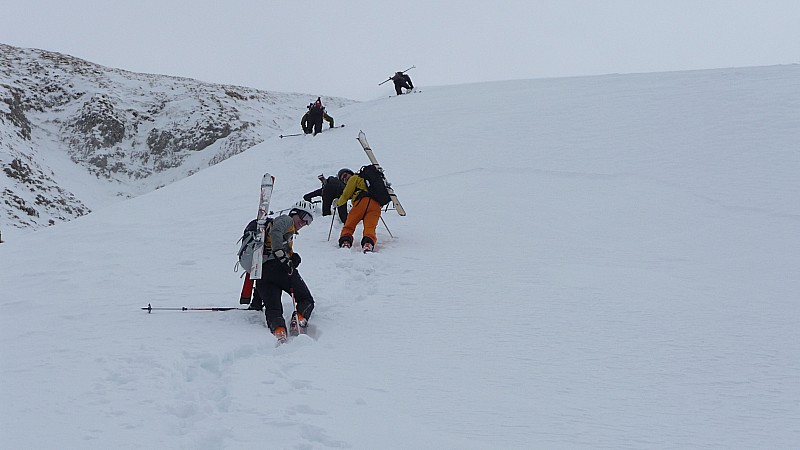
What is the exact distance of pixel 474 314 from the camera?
19.2 feet

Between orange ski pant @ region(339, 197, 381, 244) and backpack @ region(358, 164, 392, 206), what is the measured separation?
88 mm

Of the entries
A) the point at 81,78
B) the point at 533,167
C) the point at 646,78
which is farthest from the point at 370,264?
the point at 81,78

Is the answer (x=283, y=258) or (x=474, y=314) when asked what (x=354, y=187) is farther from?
(x=474, y=314)

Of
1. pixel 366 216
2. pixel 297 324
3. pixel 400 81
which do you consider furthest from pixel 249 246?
pixel 400 81

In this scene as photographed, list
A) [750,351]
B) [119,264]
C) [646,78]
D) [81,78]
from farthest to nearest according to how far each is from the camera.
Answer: [81,78], [646,78], [119,264], [750,351]

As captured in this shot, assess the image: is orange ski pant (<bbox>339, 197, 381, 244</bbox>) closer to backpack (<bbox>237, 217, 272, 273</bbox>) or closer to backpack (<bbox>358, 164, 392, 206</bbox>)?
backpack (<bbox>358, 164, 392, 206</bbox>)

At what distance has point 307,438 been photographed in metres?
3.51

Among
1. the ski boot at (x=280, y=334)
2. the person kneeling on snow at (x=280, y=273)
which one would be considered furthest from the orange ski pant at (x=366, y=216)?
the ski boot at (x=280, y=334)

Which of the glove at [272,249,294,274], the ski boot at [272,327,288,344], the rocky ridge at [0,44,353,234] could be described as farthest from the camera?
the rocky ridge at [0,44,353,234]

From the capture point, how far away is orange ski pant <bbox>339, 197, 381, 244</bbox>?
8.58 metres

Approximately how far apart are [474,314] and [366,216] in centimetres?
327

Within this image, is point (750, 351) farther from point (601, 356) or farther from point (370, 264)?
point (370, 264)

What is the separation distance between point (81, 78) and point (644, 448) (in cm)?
3713

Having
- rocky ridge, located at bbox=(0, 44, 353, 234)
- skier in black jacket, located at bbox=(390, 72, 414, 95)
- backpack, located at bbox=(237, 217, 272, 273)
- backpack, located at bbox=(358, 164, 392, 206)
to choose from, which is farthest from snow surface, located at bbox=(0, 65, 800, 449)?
rocky ridge, located at bbox=(0, 44, 353, 234)
